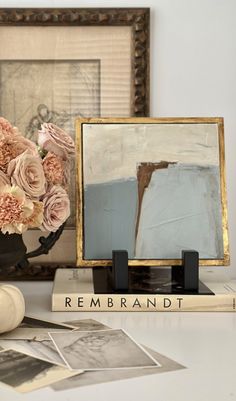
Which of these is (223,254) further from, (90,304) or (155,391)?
(155,391)

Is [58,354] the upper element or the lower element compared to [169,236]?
lower

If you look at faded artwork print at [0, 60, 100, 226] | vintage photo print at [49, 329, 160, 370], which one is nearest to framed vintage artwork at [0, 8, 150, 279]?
faded artwork print at [0, 60, 100, 226]

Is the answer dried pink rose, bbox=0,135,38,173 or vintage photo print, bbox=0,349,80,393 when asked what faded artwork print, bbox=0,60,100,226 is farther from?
vintage photo print, bbox=0,349,80,393

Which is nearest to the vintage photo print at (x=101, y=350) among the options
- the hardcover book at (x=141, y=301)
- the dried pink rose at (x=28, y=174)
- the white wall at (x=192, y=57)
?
the hardcover book at (x=141, y=301)

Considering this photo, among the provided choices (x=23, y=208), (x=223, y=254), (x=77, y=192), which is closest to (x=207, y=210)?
(x=223, y=254)

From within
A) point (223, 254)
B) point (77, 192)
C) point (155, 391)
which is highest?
point (77, 192)

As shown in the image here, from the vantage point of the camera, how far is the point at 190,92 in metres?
1.25

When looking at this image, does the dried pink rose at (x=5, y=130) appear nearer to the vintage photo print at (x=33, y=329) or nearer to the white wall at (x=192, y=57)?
the vintage photo print at (x=33, y=329)

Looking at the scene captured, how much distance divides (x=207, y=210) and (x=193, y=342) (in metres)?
0.32

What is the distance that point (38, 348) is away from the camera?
785mm

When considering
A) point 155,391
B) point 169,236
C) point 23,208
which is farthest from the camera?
point 169,236

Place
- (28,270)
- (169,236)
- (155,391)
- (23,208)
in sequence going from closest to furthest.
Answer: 1. (155,391)
2. (23,208)
3. (169,236)
4. (28,270)

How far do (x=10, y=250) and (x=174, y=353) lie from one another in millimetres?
348

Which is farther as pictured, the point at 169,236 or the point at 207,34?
the point at 207,34
